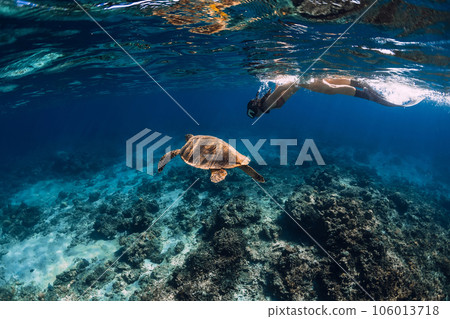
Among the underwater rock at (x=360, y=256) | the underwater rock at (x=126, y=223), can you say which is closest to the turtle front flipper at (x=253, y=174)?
the underwater rock at (x=360, y=256)

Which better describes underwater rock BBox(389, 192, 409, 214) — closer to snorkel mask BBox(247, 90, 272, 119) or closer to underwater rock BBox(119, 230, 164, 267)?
snorkel mask BBox(247, 90, 272, 119)

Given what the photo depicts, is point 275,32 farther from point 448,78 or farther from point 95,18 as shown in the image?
point 448,78

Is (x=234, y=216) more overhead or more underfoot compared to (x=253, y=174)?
more underfoot

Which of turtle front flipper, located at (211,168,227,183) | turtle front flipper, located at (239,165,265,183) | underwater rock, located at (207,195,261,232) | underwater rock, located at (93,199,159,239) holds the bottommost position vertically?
underwater rock, located at (93,199,159,239)

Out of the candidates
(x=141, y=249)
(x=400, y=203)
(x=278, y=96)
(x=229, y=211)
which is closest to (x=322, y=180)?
(x=400, y=203)

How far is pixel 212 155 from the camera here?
18.3 feet

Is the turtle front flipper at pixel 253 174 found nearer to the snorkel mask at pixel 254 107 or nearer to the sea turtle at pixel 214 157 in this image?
the sea turtle at pixel 214 157

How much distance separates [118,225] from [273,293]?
8.08 metres

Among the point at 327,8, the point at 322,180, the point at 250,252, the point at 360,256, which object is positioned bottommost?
the point at 322,180

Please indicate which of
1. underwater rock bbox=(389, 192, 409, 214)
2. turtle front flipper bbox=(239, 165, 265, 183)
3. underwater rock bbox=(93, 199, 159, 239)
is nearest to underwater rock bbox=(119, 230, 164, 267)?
underwater rock bbox=(93, 199, 159, 239)

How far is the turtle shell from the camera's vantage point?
5.34 meters

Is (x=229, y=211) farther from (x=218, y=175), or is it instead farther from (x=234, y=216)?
(x=218, y=175)

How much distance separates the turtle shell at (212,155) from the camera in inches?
210
